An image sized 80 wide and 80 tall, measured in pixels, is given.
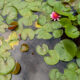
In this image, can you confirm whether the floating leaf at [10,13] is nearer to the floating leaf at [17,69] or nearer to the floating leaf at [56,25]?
the floating leaf at [56,25]

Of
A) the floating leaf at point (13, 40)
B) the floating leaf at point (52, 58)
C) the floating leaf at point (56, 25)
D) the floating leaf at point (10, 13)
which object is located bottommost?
the floating leaf at point (52, 58)

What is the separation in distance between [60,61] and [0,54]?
0.66 metres

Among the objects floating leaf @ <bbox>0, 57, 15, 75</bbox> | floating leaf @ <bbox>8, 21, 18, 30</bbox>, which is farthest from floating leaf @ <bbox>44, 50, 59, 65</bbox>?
floating leaf @ <bbox>8, 21, 18, 30</bbox>

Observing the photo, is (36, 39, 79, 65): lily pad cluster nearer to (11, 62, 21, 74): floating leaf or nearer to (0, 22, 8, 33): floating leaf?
(11, 62, 21, 74): floating leaf

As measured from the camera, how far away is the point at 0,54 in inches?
57.6

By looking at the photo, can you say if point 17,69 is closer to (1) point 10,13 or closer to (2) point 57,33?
(2) point 57,33

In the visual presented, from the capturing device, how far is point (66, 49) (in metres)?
1.40

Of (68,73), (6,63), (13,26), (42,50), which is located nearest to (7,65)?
(6,63)

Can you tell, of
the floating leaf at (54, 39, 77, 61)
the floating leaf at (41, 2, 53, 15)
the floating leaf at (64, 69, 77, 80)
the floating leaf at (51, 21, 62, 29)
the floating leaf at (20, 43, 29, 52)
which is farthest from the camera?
the floating leaf at (41, 2, 53, 15)

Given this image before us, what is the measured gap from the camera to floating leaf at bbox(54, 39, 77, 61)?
4.49ft

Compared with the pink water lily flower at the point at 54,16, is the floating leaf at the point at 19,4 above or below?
above

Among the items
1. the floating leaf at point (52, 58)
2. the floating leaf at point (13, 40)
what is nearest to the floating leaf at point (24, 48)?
the floating leaf at point (13, 40)

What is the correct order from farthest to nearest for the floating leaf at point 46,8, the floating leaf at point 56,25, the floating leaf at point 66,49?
the floating leaf at point 46,8
the floating leaf at point 56,25
the floating leaf at point 66,49

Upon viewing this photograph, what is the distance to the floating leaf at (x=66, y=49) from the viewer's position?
137 cm
